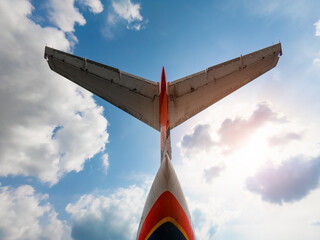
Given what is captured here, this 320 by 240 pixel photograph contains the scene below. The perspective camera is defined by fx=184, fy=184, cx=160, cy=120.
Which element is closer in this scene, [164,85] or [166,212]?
[166,212]

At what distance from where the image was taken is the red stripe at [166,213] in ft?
12.2

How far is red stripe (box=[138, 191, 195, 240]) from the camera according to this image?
3732mm

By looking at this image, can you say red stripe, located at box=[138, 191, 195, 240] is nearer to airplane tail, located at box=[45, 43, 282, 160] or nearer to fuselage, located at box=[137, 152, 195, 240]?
fuselage, located at box=[137, 152, 195, 240]

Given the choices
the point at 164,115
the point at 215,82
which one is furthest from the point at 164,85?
the point at 215,82

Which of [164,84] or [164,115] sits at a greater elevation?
[164,84]

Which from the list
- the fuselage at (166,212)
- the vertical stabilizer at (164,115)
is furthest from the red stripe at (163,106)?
the fuselage at (166,212)

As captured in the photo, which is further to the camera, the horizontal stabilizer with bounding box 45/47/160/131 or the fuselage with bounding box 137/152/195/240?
the horizontal stabilizer with bounding box 45/47/160/131

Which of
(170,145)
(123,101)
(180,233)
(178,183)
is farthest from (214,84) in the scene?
(180,233)

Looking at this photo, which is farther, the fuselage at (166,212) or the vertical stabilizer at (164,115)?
the vertical stabilizer at (164,115)

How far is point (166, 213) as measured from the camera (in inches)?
146

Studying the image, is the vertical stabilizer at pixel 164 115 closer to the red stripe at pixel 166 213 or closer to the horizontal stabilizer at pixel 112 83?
the horizontal stabilizer at pixel 112 83

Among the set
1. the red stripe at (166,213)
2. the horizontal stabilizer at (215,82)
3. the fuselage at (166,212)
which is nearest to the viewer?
the fuselage at (166,212)

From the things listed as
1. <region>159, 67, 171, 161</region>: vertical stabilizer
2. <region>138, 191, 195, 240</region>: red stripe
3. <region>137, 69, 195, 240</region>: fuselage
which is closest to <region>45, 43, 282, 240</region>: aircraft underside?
<region>159, 67, 171, 161</region>: vertical stabilizer

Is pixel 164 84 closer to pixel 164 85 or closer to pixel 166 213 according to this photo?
pixel 164 85
